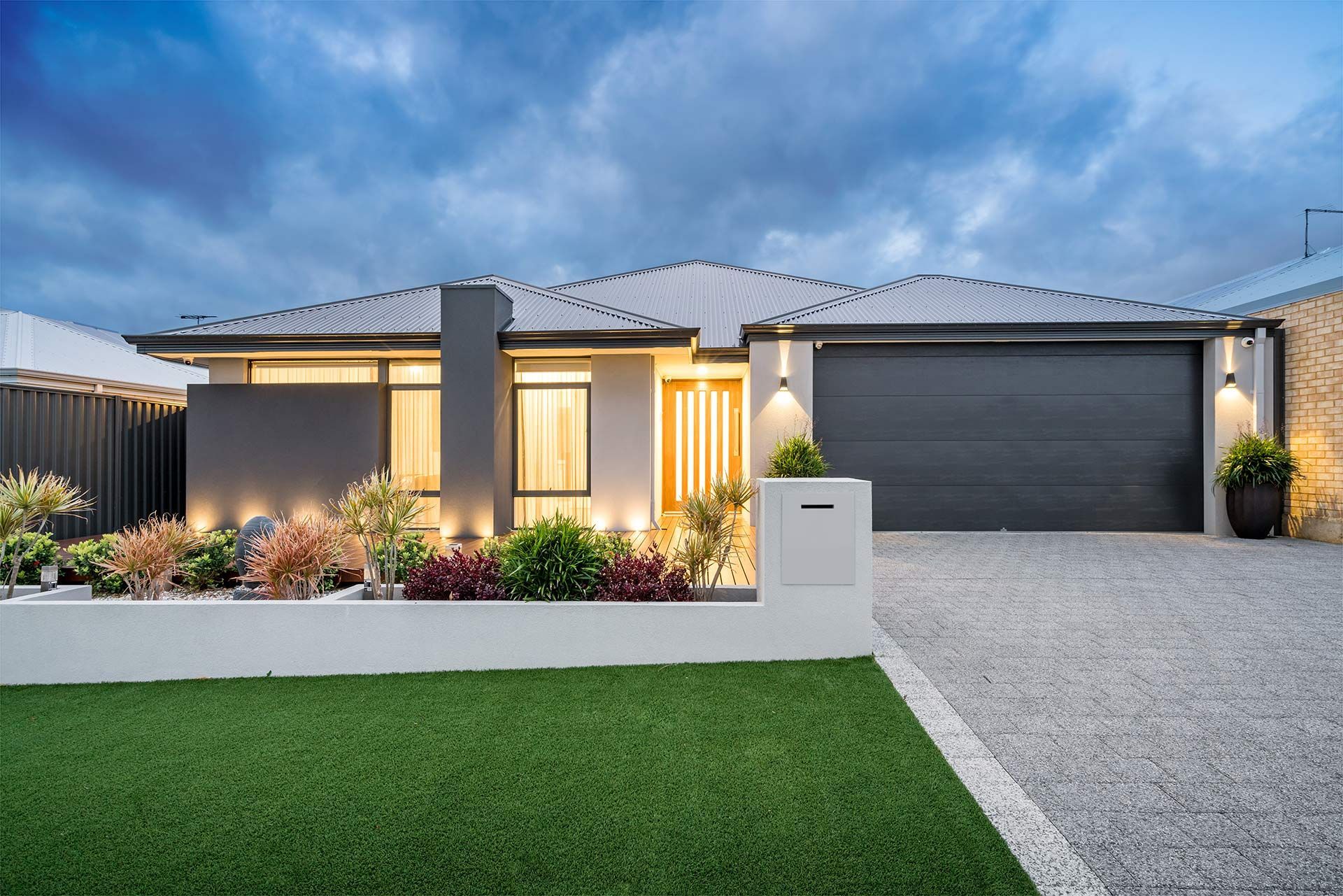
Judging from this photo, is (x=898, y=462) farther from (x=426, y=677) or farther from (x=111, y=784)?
(x=111, y=784)

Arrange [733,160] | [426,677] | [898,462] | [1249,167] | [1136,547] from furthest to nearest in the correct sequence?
[1249,167]
[733,160]
[898,462]
[1136,547]
[426,677]

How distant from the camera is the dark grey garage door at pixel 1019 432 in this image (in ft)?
32.3

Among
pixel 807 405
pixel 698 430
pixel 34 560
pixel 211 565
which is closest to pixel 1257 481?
pixel 807 405

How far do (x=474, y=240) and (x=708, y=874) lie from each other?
53.2 metres

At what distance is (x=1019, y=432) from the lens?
996 centimetres

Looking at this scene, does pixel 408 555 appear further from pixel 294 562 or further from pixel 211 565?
pixel 211 565

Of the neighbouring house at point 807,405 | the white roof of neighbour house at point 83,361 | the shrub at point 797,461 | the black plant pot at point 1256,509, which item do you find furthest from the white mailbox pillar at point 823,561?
the white roof of neighbour house at point 83,361

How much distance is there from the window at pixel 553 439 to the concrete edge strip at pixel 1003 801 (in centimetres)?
663

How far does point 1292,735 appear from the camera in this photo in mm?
2947

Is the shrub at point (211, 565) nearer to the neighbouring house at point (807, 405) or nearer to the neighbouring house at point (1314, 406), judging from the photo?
the neighbouring house at point (807, 405)

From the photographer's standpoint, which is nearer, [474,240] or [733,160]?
[733,160]

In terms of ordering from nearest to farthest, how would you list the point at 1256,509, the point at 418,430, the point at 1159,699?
1. the point at 1159,699
2. the point at 1256,509
3. the point at 418,430

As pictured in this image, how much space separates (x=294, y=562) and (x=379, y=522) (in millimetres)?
591

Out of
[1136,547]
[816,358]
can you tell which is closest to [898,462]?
[816,358]
